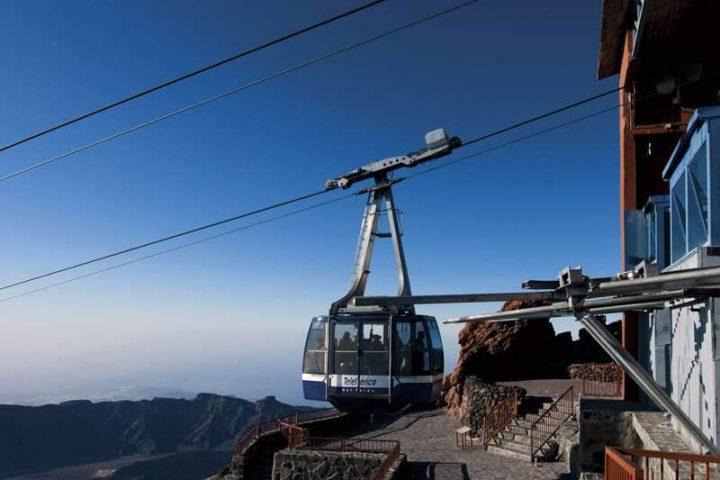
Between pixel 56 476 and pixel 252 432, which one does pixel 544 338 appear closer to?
pixel 252 432

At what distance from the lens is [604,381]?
25656 mm

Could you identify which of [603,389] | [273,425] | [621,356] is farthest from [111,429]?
[621,356]

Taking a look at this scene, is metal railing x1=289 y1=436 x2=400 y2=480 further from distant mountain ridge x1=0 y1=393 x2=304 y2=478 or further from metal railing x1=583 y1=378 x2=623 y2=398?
distant mountain ridge x1=0 y1=393 x2=304 y2=478

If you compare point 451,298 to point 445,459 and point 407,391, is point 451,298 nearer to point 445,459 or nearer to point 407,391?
point 407,391

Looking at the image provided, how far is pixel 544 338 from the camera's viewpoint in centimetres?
3241

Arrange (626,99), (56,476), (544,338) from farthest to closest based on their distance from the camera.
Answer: (56,476) → (544,338) → (626,99)

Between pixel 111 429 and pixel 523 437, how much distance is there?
510ft

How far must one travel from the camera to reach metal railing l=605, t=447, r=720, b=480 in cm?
576

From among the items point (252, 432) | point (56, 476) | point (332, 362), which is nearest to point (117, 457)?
point (56, 476)

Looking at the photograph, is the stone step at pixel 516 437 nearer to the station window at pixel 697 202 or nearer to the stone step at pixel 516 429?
the stone step at pixel 516 429

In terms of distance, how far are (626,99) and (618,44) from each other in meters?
1.93

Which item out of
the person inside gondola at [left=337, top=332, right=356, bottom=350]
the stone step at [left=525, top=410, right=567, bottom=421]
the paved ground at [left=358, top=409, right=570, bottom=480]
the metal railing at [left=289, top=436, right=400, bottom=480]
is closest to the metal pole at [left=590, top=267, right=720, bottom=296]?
the person inside gondola at [left=337, top=332, right=356, bottom=350]

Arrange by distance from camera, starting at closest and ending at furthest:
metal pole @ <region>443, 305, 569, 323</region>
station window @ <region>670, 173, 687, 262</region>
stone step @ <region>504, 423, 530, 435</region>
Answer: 1. metal pole @ <region>443, 305, 569, 323</region>
2. station window @ <region>670, 173, 687, 262</region>
3. stone step @ <region>504, 423, 530, 435</region>

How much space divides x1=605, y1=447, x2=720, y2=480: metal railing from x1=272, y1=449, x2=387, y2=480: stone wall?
34.1 feet
